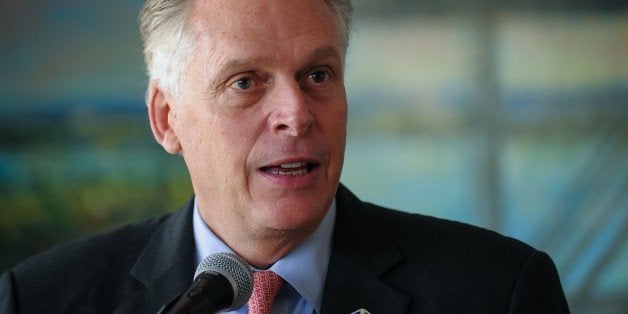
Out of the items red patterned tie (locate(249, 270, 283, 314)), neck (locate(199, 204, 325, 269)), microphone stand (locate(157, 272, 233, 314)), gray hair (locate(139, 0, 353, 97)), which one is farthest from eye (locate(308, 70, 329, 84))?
microphone stand (locate(157, 272, 233, 314))

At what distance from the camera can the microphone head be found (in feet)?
5.65

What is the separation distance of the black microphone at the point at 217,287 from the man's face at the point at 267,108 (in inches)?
13.5

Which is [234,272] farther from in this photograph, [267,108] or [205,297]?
[267,108]

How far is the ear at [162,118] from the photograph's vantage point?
234 cm

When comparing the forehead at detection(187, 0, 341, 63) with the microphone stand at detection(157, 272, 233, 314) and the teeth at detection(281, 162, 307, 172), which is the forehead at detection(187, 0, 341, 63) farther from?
the microphone stand at detection(157, 272, 233, 314)

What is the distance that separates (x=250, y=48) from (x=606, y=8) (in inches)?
93.9

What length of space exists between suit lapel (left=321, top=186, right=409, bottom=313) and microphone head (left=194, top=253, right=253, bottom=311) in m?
0.48

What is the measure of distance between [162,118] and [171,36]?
0.75ft

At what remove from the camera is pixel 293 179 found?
81.7 inches

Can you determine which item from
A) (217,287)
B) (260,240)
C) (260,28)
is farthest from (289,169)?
(217,287)

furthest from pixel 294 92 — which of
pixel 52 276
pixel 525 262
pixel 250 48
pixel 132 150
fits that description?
pixel 132 150

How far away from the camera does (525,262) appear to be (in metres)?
2.25

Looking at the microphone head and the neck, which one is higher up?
the microphone head

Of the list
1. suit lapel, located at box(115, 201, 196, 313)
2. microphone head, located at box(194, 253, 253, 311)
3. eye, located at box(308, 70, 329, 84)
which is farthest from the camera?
suit lapel, located at box(115, 201, 196, 313)
